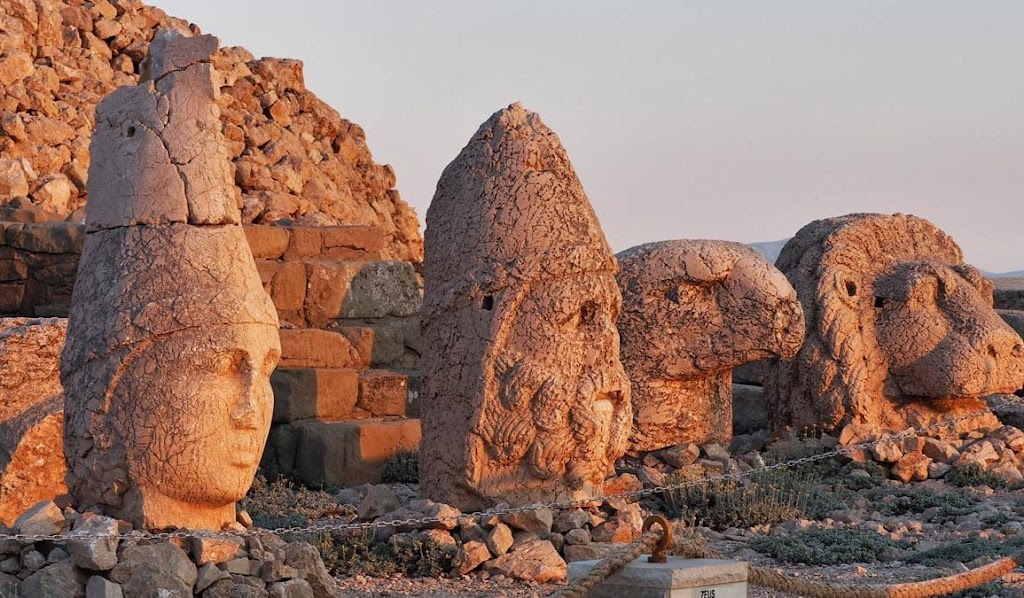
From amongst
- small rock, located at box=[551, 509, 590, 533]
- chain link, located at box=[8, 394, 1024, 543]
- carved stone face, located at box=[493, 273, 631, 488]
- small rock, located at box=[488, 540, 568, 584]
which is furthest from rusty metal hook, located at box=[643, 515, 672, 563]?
carved stone face, located at box=[493, 273, 631, 488]

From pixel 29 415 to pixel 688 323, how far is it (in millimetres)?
4481

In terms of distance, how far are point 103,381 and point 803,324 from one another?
17.4 ft

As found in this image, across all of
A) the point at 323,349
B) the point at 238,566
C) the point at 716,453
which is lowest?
the point at 238,566

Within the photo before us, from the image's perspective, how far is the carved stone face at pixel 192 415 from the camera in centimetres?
637

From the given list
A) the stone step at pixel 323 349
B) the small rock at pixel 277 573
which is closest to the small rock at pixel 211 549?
the small rock at pixel 277 573

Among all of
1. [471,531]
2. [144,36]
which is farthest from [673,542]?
[144,36]

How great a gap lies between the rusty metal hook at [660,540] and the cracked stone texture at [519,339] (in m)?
3.04

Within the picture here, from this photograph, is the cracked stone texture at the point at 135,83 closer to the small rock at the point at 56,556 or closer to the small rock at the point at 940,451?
the small rock at the point at 940,451

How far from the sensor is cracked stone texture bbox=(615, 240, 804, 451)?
9.84 meters

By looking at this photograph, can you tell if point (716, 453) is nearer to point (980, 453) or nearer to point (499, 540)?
point (980, 453)

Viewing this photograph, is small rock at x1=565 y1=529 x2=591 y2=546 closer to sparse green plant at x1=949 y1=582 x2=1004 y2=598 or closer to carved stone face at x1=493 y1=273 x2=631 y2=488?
carved stone face at x1=493 y1=273 x2=631 y2=488

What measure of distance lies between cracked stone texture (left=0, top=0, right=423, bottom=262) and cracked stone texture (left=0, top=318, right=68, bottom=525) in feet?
27.1

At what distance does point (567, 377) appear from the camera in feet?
25.0

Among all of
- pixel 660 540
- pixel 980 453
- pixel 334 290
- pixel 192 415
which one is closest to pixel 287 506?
pixel 192 415
